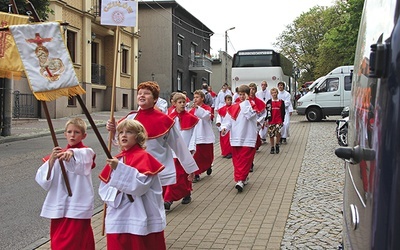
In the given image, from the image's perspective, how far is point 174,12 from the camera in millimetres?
42406

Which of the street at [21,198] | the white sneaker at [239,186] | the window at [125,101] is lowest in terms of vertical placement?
the street at [21,198]

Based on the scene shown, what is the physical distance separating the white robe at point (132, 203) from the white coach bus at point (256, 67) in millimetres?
22425

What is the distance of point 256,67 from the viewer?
2639 cm

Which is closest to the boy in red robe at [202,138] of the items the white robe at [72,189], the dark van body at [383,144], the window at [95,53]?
the white robe at [72,189]

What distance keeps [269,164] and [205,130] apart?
2778 mm

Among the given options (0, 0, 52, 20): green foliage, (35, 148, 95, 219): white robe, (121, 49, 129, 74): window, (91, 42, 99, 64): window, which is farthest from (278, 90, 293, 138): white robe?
(121, 49, 129, 74): window

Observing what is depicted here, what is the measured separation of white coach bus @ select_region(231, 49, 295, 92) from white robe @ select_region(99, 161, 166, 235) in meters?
22.4

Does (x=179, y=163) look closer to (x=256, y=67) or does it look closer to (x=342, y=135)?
(x=342, y=135)

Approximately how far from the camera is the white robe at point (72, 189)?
4.15 metres

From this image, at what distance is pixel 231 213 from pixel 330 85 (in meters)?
20.1

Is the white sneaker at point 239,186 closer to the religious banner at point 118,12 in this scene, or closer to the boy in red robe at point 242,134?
the boy in red robe at point 242,134

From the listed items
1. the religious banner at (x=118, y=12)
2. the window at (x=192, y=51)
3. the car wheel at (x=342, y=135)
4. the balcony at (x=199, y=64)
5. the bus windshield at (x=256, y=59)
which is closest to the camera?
the religious banner at (x=118, y=12)

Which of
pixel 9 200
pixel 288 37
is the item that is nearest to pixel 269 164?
pixel 9 200

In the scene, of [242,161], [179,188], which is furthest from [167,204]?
[242,161]
